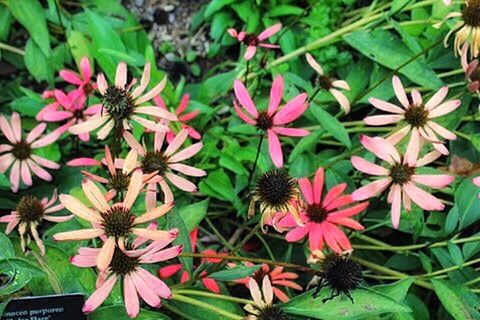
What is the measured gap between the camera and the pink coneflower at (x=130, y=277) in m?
0.88

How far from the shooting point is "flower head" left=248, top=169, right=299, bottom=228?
35.4 inches

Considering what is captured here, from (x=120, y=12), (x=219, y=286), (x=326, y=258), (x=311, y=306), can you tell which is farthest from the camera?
(x=120, y=12)

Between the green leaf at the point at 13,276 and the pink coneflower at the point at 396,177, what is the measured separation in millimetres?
476

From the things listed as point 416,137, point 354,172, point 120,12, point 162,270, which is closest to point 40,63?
point 120,12

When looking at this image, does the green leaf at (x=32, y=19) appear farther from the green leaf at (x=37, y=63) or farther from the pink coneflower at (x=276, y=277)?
the pink coneflower at (x=276, y=277)

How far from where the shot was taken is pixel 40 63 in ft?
4.69

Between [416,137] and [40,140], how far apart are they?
0.64 metres

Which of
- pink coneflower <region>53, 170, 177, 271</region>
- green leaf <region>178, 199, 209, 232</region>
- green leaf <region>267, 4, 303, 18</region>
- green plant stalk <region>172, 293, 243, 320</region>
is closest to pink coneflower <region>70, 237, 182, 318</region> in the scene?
pink coneflower <region>53, 170, 177, 271</region>

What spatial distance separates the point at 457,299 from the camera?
1102 millimetres

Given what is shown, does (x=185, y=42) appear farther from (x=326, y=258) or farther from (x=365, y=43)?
(x=326, y=258)

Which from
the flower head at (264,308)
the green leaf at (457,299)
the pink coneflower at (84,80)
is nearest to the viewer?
the flower head at (264,308)

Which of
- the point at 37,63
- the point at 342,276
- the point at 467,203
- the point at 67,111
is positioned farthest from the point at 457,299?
the point at 37,63

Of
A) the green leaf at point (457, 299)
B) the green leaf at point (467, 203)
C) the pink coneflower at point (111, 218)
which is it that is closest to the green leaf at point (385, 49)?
the green leaf at point (467, 203)

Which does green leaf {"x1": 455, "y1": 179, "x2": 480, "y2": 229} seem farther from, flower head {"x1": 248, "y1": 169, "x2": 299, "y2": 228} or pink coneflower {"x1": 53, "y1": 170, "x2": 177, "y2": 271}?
pink coneflower {"x1": 53, "y1": 170, "x2": 177, "y2": 271}
